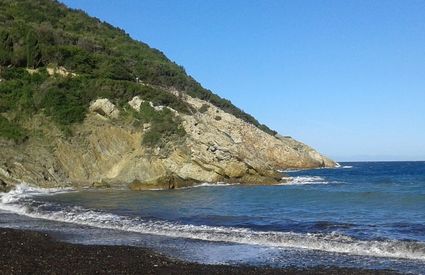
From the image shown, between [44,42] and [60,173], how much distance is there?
20.8 m

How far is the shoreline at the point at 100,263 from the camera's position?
11.5 m

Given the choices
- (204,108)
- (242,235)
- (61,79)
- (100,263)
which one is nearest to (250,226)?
(242,235)

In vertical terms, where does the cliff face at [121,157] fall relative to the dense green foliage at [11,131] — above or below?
below

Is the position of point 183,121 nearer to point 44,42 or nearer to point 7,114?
point 7,114

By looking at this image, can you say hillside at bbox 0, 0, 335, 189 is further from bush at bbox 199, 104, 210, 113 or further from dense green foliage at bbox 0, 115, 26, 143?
bush at bbox 199, 104, 210, 113

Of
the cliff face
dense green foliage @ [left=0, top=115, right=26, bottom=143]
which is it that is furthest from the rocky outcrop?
dense green foliage @ [left=0, top=115, right=26, bottom=143]

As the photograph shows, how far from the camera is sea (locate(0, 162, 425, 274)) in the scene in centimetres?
1419

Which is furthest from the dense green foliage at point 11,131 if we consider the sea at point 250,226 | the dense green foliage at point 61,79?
the sea at point 250,226

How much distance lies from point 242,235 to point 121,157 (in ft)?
94.7

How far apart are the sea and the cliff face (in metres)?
10.6

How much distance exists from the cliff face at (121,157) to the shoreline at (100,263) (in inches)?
1079

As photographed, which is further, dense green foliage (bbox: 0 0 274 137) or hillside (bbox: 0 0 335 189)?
dense green foliage (bbox: 0 0 274 137)

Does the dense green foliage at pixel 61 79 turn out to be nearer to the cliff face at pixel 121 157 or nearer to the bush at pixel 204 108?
the cliff face at pixel 121 157

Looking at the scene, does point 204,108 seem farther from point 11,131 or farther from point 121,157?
point 11,131
